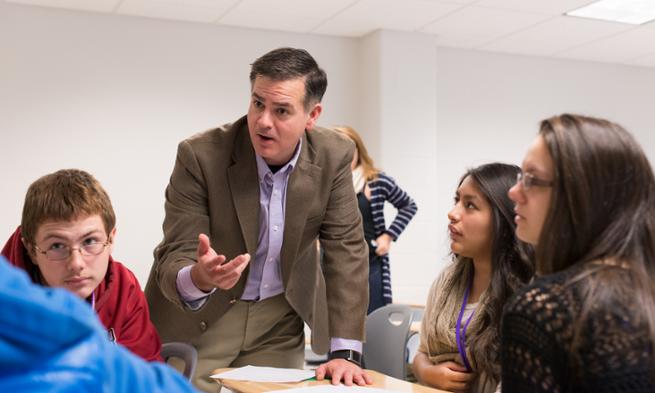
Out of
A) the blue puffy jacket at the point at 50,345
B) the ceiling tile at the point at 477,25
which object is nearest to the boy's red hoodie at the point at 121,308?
the blue puffy jacket at the point at 50,345

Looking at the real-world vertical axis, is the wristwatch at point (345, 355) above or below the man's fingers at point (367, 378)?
above

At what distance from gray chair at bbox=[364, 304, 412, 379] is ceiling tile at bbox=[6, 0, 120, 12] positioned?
3713 millimetres

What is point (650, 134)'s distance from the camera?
845 cm

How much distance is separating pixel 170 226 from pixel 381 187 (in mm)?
2617

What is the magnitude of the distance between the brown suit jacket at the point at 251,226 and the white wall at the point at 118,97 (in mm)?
3785

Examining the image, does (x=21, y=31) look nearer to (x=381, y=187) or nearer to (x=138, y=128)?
(x=138, y=128)

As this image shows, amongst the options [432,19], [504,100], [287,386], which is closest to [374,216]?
[432,19]

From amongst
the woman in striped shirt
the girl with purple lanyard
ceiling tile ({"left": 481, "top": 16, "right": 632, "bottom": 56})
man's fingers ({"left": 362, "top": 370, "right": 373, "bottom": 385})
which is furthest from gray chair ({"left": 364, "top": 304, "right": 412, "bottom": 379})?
ceiling tile ({"left": 481, "top": 16, "right": 632, "bottom": 56})

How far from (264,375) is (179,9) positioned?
14.5 ft

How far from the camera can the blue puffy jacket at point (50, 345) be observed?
0.59 meters

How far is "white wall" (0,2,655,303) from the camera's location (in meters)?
5.87

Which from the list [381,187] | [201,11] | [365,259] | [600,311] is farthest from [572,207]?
[201,11]

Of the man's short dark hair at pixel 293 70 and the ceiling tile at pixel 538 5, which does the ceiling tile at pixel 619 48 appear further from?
the man's short dark hair at pixel 293 70

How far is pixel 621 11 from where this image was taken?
612 cm
